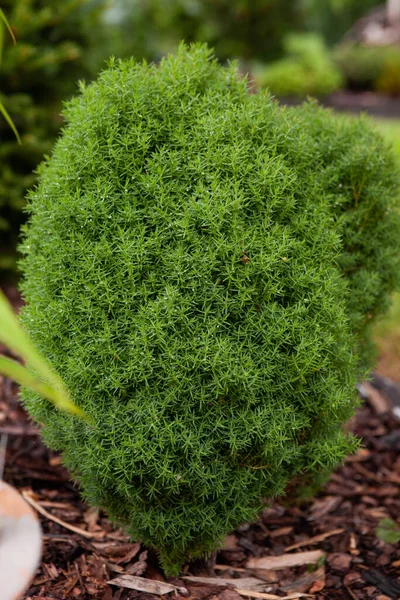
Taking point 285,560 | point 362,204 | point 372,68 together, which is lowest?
point 285,560

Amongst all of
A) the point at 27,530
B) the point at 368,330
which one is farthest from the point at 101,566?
the point at 368,330

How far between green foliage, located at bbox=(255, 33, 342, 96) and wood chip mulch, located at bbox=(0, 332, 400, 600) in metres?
11.6

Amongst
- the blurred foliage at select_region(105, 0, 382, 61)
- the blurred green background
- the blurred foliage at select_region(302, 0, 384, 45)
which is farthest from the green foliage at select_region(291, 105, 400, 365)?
the blurred foliage at select_region(302, 0, 384, 45)

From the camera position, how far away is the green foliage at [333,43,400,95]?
15.1 meters

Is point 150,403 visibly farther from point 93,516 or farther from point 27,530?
point 93,516

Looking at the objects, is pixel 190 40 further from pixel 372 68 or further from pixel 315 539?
pixel 315 539

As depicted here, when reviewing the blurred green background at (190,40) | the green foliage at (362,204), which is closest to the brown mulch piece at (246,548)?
the green foliage at (362,204)

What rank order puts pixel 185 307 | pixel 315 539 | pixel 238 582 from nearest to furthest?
pixel 185 307 → pixel 238 582 → pixel 315 539

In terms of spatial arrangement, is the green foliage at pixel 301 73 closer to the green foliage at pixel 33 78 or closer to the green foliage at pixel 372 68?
the green foliage at pixel 372 68

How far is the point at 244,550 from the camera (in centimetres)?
264

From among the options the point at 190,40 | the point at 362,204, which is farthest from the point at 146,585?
the point at 190,40

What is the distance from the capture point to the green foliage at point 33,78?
14.7 ft

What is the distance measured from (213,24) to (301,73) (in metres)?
2.91

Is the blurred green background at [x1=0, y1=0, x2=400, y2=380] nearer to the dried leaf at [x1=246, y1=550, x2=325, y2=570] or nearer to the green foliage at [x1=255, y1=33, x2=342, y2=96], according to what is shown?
the green foliage at [x1=255, y1=33, x2=342, y2=96]
